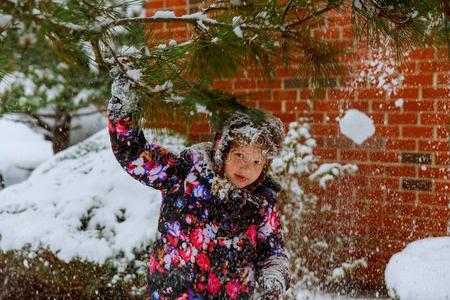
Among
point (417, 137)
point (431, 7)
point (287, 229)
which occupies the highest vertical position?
point (431, 7)

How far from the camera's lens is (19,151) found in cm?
955

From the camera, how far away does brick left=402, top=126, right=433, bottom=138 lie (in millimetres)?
3709

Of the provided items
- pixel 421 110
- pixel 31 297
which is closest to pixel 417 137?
pixel 421 110

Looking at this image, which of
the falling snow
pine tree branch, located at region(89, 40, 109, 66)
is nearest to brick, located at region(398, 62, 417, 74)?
the falling snow

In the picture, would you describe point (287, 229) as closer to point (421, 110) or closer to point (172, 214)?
point (421, 110)

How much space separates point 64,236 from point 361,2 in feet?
8.43

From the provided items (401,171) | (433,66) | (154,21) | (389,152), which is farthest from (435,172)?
(154,21)

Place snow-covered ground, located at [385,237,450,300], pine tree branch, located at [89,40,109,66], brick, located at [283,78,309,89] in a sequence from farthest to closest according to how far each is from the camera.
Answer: brick, located at [283,78,309,89] < snow-covered ground, located at [385,237,450,300] < pine tree branch, located at [89,40,109,66]

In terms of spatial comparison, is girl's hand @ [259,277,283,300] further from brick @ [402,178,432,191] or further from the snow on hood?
brick @ [402,178,432,191]

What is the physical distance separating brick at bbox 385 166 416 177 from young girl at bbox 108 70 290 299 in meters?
1.72

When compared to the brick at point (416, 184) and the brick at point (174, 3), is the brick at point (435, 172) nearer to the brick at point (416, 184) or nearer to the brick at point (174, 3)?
the brick at point (416, 184)

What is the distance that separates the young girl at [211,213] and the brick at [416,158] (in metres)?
1.72

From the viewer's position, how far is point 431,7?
1.97 metres

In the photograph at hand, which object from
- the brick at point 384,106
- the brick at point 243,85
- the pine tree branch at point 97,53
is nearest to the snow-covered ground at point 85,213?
the brick at point 243,85
